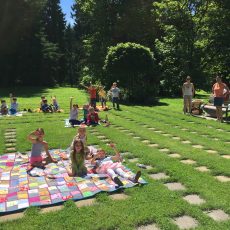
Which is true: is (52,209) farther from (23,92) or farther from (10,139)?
(23,92)

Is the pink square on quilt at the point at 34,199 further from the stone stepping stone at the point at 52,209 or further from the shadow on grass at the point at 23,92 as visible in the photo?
the shadow on grass at the point at 23,92

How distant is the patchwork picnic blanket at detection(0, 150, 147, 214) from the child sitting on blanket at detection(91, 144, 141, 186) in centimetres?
11

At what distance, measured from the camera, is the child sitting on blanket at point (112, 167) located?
253 inches

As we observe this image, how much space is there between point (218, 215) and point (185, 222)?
0.58 metres

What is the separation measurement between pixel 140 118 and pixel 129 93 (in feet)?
25.5

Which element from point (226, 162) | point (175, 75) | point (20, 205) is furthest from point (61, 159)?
point (175, 75)

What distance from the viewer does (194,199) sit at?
5.70m

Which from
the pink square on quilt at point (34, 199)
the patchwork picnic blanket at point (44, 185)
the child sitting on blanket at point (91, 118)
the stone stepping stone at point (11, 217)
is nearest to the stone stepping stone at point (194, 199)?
the patchwork picnic blanket at point (44, 185)

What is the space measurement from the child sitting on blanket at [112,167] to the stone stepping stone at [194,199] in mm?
1030

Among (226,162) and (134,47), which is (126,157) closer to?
(226,162)

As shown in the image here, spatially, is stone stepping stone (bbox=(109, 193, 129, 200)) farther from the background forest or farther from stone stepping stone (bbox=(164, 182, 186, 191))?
the background forest

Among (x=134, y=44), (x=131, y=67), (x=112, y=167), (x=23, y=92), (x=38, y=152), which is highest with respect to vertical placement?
(x=134, y=44)

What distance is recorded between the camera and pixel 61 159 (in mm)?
8430

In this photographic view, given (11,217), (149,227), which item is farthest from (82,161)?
(149,227)
